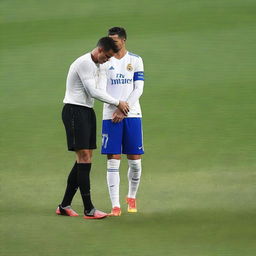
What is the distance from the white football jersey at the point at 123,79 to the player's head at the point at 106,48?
49 centimetres

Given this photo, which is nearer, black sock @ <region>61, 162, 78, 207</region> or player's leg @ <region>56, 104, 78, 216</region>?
player's leg @ <region>56, 104, 78, 216</region>

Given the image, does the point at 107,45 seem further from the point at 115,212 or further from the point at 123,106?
the point at 115,212

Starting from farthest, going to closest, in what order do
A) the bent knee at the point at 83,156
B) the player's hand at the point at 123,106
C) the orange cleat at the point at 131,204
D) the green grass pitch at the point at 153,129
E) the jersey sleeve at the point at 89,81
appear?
the orange cleat at the point at 131,204 → the player's hand at the point at 123,106 → the bent knee at the point at 83,156 → the jersey sleeve at the point at 89,81 → the green grass pitch at the point at 153,129

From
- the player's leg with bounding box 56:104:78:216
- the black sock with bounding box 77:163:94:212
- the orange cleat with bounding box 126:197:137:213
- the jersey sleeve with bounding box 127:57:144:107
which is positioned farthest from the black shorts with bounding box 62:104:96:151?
the orange cleat with bounding box 126:197:137:213

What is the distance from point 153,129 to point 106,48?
354 centimetres

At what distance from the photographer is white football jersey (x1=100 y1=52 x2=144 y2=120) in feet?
26.3

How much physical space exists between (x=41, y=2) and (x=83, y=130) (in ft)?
26.2

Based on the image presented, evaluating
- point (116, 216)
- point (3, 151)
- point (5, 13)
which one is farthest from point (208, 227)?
point (5, 13)

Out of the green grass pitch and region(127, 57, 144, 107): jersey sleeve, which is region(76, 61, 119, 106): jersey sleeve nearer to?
region(127, 57, 144, 107): jersey sleeve

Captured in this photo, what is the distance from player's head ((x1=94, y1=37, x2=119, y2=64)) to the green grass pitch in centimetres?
144

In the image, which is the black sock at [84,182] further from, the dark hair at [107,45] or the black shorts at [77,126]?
the dark hair at [107,45]

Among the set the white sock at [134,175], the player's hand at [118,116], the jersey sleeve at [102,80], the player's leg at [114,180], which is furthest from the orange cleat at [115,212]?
the jersey sleeve at [102,80]

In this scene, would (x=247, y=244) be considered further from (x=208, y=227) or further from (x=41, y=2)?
(x=41, y=2)

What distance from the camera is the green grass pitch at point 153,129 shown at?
6.95m
